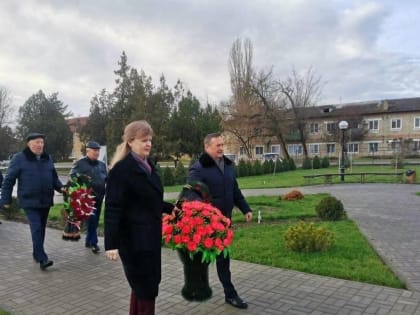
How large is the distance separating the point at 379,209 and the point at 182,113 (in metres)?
26.3

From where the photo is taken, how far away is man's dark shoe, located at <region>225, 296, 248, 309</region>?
430 cm

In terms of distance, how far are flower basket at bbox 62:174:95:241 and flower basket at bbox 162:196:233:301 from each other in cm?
284

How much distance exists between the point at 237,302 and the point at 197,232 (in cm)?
120

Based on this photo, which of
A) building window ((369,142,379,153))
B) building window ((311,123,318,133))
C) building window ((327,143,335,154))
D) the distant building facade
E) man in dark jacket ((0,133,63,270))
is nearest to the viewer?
man in dark jacket ((0,133,63,270))

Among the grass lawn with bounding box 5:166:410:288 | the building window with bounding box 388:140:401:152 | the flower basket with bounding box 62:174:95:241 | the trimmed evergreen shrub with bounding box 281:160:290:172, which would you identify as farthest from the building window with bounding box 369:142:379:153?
the flower basket with bounding box 62:174:95:241

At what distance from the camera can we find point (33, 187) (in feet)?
19.1

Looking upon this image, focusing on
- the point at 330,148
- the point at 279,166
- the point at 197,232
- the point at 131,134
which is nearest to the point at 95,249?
the point at 197,232

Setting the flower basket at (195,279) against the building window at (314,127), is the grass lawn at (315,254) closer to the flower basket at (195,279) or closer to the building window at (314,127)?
the flower basket at (195,279)

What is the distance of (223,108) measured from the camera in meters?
46.5

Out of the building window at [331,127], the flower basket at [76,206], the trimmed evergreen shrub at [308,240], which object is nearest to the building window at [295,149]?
the building window at [331,127]

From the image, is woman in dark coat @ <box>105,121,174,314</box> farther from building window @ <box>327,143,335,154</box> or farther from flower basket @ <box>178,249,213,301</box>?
building window @ <box>327,143,335,154</box>

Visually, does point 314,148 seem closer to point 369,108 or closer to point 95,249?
point 369,108

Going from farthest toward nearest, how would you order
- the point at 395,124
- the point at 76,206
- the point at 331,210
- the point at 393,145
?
the point at 395,124 → the point at 393,145 → the point at 331,210 → the point at 76,206

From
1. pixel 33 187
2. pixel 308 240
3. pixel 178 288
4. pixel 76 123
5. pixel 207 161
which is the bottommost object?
pixel 178 288
